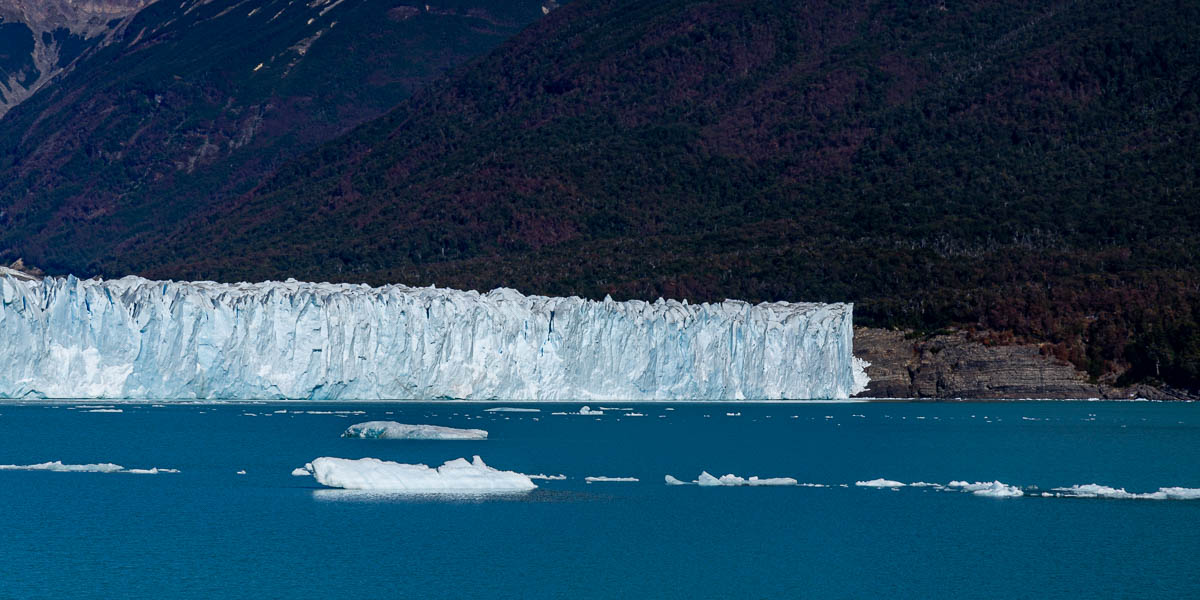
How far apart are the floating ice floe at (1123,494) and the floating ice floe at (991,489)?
793 mm

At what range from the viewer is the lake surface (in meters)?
24.9

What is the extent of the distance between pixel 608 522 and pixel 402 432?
50.9ft

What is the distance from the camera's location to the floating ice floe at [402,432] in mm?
43750

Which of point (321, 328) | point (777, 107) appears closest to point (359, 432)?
point (321, 328)

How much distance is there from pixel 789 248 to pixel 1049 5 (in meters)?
53.2

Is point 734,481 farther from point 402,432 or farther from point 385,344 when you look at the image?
point 385,344

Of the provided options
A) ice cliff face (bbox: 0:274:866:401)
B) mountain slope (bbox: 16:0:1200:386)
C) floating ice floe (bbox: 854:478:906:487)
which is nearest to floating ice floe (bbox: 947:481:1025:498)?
floating ice floe (bbox: 854:478:906:487)

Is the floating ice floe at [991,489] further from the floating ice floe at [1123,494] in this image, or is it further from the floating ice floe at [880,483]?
the floating ice floe at [880,483]

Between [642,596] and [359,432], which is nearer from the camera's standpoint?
[642,596]

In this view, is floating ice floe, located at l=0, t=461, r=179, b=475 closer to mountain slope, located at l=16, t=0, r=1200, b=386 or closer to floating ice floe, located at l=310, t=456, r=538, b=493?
floating ice floe, located at l=310, t=456, r=538, b=493

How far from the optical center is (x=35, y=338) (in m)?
58.2

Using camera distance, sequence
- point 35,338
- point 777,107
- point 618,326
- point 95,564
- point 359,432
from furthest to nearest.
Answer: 1. point 777,107
2. point 618,326
3. point 35,338
4. point 359,432
5. point 95,564

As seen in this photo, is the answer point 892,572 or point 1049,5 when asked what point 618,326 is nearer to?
point 892,572

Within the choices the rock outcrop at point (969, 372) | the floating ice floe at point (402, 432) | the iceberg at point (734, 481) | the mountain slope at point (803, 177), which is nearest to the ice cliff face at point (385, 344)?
the rock outcrop at point (969, 372)
